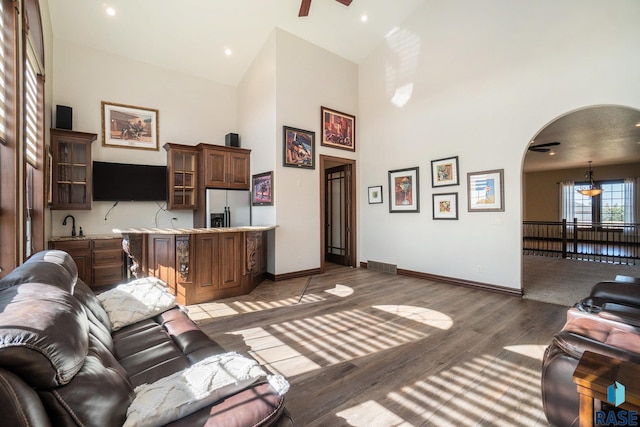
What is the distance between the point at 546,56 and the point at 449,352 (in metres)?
4.28

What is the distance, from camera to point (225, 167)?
5.85 m

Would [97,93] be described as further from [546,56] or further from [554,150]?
[554,150]

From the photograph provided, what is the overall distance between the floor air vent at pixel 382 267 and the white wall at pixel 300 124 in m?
1.22

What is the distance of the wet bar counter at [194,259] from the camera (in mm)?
3930

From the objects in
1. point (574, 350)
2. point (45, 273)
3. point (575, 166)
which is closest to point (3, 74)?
point (45, 273)

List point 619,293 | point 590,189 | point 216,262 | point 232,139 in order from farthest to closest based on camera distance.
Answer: point 590,189, point 232,139, point 216,262, point 619,293

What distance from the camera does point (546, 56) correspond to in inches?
160

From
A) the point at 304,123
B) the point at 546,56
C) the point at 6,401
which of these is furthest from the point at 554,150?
the point at 6,401

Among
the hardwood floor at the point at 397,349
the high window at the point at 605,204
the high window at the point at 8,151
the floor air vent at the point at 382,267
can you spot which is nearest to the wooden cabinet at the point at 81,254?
the hardwood floor at the point at 397,349

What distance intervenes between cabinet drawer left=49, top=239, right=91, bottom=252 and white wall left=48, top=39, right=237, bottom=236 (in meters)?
0.62

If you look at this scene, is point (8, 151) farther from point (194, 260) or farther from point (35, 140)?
point (194, 260)

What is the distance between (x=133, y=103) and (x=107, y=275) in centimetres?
325

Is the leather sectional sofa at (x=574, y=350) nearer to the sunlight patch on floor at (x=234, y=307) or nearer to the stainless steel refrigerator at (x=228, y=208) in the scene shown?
the sunlight patch on floor at (x=234, y=307)

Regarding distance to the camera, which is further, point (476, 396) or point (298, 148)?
point (298, 148)
